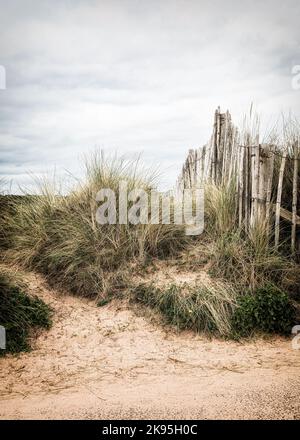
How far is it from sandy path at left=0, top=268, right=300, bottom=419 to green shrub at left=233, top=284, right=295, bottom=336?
8.3 inches

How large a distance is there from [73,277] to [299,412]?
134 inches

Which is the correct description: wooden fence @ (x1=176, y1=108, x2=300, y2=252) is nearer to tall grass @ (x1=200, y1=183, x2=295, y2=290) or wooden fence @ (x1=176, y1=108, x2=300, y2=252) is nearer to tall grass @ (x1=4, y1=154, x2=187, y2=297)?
tall grass @ (x1=200, y1=183, x2=295, y2=290)

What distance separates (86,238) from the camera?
5.53m

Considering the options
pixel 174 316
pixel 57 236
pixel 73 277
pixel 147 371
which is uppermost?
pixel 57 236

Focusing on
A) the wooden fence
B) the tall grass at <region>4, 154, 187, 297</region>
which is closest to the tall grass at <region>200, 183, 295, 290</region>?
the wooden fence

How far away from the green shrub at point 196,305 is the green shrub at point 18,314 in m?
1.26

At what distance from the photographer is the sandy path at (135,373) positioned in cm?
296

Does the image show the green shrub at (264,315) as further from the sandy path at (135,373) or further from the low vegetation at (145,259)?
the sandy path at (135,373)

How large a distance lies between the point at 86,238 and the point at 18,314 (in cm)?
152

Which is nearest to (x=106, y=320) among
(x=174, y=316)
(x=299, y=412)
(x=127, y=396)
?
(x=174, y=316)

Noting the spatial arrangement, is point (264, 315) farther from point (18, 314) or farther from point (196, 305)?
point (18, 314)

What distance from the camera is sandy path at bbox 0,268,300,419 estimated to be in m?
2.96

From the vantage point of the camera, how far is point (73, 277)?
5.32 m
